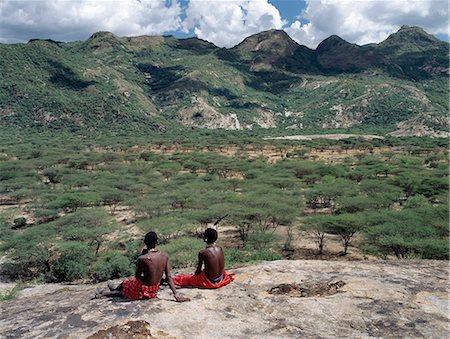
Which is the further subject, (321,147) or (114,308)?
(321,147)

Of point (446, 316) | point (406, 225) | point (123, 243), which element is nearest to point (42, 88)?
point (123, 243)

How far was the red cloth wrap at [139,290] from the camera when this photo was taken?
6281mm

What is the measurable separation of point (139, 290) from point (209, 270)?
122 cm

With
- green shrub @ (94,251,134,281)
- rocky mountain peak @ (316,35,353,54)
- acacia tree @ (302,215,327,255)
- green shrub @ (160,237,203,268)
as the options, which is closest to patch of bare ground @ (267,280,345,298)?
green shrub @ (160,237,203,268)

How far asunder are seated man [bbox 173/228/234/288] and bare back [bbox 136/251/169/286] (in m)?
0.67

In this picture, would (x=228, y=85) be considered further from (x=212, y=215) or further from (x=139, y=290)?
(x=139, y=290)

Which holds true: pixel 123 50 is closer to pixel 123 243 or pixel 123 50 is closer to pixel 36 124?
pixel 36 124

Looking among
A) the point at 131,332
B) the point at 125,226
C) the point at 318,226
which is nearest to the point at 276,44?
the point at 125,226

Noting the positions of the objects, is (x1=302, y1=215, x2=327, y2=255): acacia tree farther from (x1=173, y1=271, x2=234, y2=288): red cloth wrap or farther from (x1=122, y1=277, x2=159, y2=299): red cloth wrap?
(x1=122, y1=277, x2=159, y2=299): red cloth wrap

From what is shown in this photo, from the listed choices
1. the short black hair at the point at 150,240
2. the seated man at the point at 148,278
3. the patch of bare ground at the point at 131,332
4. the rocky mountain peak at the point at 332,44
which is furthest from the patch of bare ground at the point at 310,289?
the rocky mountain peak at the point at 332,44

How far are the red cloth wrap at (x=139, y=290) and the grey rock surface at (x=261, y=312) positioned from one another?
0.45 ft

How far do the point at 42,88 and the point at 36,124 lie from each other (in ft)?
48.9

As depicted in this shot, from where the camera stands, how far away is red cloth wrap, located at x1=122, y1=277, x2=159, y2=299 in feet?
20.6

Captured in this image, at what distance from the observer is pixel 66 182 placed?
3712 centimetres
